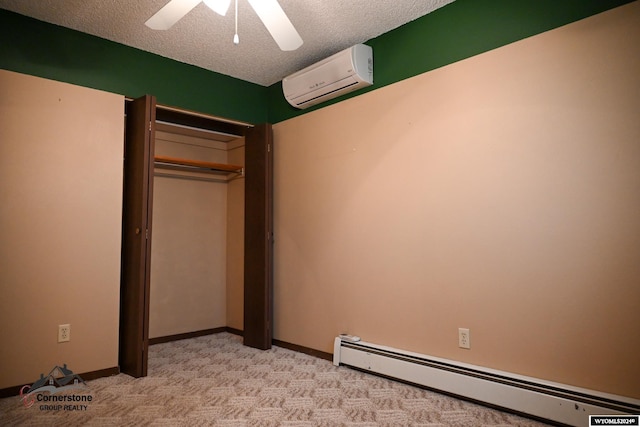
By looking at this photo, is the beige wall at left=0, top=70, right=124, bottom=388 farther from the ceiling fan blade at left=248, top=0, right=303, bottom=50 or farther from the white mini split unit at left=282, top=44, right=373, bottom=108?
the ceiling fan blade at left=248, top=0, right=303, bottom=50

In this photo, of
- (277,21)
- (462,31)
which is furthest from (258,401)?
(462,31)

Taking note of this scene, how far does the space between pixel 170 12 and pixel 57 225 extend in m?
1.77

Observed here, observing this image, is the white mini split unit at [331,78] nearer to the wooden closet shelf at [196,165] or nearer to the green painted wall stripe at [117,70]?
the green painted wall stripe at [117,70]

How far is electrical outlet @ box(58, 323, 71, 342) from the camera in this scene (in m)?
2.86

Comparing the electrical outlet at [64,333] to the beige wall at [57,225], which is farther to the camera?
the electrical outlet at [64,333]

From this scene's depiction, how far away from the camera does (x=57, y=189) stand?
2.91 metres

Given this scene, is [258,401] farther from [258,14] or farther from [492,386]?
[258,14]

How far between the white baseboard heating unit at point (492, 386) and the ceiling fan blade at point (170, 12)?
8.16ft

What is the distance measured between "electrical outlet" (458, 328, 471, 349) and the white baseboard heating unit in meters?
0.12

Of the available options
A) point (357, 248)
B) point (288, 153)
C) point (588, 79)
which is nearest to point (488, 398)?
point (357, 248)

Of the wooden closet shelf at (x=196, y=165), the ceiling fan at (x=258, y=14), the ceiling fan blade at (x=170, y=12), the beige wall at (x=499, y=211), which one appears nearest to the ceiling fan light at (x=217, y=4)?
the ceiling fan at (x=258, y=14)

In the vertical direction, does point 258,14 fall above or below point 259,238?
above

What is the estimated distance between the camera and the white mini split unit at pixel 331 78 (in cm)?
316

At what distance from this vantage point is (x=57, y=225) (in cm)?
290
